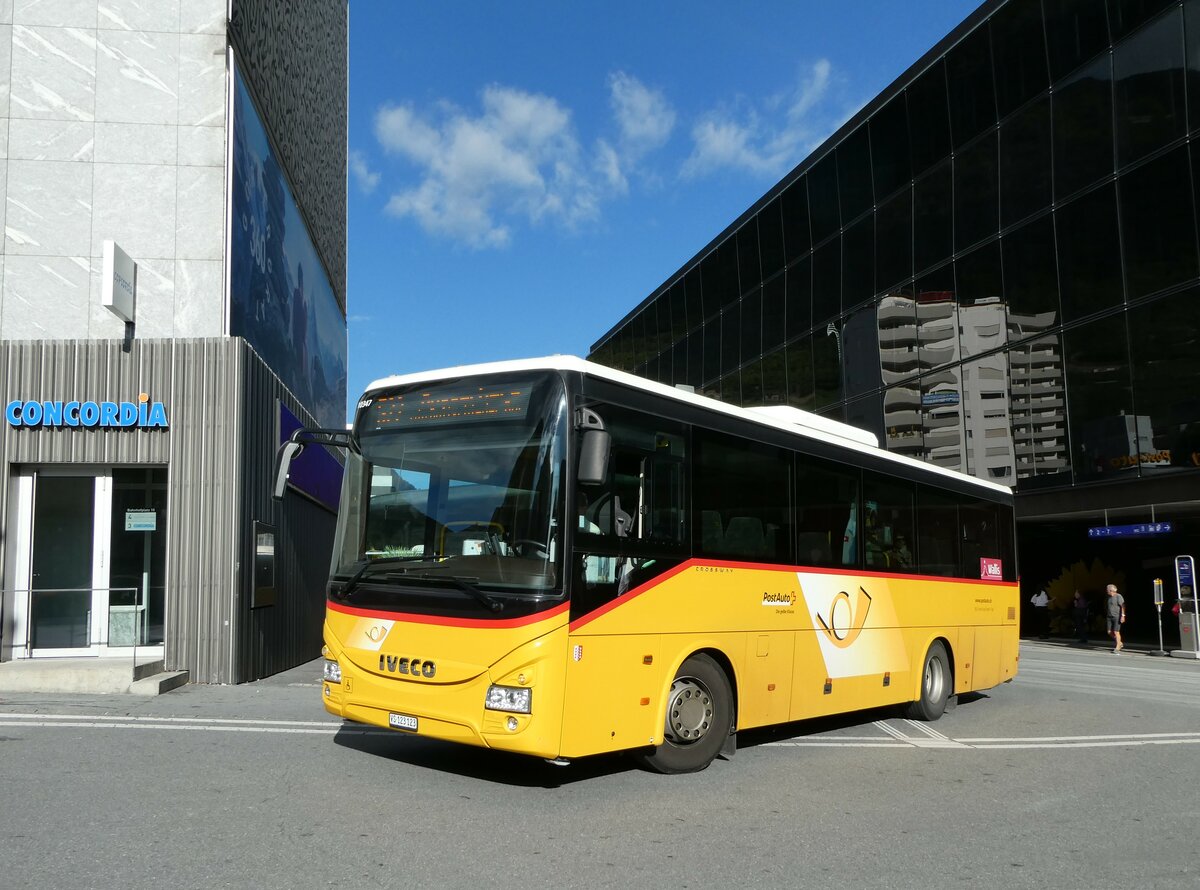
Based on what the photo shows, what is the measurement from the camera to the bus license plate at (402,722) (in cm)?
728

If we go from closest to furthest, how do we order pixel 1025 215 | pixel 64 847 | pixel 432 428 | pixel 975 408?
1. pixel 64 847
2. pixel 432 428
3. pixel 1025 215
4. pixel 975 408

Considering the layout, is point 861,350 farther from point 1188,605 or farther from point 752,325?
point 1188,605

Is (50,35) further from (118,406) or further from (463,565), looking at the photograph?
(463,565)

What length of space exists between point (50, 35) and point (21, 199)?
2511mm

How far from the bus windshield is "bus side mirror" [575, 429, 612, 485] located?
0.79 feet

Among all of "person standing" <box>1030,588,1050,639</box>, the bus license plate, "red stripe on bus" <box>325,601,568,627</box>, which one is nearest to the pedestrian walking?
"person standing" <box>1030,588,1050,639</box>

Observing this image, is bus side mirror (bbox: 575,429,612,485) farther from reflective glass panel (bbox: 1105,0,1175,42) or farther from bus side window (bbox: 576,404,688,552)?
reflective glass panel (bbox: 1105,0,1175,42)

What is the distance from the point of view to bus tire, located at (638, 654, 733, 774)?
26.0ft

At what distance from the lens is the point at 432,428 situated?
7.72 meters

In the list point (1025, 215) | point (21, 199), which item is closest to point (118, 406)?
point (21, 199)

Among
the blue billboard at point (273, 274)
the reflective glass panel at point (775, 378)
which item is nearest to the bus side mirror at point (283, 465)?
the blue billboard at point (273, 274)

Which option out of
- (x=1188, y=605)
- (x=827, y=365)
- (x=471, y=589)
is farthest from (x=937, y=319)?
(x=471, y=589)

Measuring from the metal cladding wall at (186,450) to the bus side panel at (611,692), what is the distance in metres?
8.42

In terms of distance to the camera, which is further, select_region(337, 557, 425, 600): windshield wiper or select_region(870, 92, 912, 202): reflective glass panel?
select_region(870, 92, 912, 202): reflective glass panel
